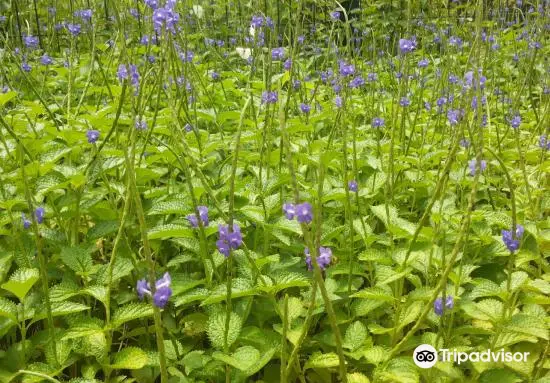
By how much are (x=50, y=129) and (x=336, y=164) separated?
1120mm

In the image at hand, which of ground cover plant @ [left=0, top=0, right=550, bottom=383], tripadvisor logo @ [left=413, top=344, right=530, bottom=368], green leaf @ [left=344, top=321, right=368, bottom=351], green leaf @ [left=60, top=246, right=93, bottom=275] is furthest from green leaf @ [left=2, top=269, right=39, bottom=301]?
tripadvisor logo @ [left=413, top=344, right=530, bottom=368]

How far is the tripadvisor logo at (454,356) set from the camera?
1.39 m

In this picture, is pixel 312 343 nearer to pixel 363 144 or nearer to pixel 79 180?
pixel 79 180

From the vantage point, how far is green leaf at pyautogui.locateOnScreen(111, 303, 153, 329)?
1.31 meters

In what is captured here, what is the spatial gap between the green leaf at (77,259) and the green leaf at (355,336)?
72 centimetres

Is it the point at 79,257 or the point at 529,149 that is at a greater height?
the point at 79,257

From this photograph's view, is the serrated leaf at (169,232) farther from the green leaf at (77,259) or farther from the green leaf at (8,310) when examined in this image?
the green leaf at (8,310)

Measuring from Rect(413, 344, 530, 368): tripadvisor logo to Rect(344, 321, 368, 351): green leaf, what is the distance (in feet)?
0.45

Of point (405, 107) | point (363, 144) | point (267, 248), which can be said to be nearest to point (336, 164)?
point (363, 144)

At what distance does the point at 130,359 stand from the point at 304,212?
647mm

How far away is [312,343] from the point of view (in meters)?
1.54

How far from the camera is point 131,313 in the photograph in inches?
52.7

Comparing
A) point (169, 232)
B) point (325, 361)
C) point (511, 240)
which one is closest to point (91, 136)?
point (169, 232)

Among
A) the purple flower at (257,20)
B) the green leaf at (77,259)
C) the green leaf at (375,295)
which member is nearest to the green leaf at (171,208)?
the green leaf at (77,259)
